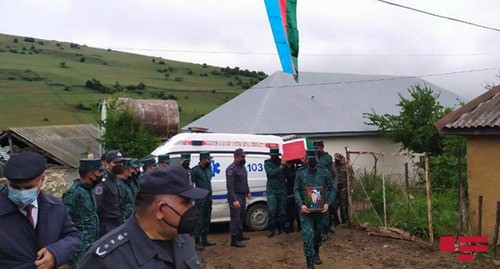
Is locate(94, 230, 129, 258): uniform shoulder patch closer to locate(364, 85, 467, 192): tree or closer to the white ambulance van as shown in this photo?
the white ambulance van

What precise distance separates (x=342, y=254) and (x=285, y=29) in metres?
4.09

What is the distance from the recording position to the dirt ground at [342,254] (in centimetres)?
791

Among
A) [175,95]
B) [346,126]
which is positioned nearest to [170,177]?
[346,126]

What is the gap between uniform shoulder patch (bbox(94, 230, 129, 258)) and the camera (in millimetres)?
2164

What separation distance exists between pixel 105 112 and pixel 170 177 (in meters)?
16.0

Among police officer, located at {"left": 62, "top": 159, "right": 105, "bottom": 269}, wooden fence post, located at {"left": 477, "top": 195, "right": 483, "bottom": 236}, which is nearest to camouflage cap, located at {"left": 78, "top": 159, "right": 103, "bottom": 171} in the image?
police officer, located at {"left": 62, "top": 159, "right": 105, "bottom": 269}

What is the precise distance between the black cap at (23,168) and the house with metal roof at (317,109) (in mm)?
15318

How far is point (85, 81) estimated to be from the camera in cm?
6009

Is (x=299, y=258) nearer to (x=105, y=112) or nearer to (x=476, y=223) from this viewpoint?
(x=476, y=223)

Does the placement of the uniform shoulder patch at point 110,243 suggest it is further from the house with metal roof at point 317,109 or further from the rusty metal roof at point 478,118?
the house with metal roof at point 317,109

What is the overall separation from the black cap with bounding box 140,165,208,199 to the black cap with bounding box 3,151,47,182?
1427 mm

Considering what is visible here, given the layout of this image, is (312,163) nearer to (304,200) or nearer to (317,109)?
(304,200)

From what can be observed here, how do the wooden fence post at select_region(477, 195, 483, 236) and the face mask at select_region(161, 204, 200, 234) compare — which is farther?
the wooden fence post at select_region(477, 195, 483, 236)

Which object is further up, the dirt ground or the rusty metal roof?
the rusty metal roof
